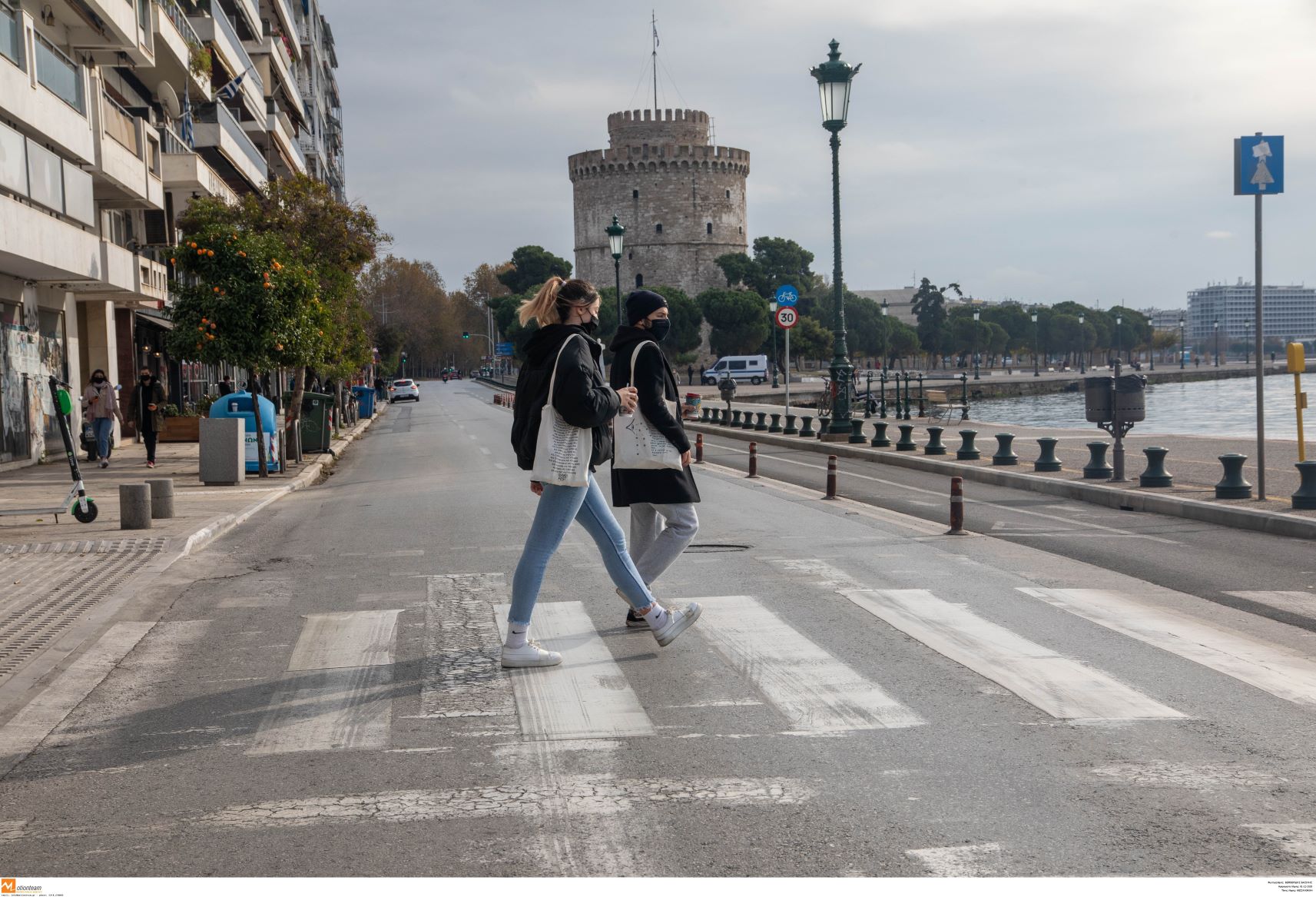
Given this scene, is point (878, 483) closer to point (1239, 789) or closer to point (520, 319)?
point (520, 319)

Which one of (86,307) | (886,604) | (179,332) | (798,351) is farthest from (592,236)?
(886,604)

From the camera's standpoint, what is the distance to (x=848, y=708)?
551 centimetres

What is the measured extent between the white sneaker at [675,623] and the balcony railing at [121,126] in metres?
23.8

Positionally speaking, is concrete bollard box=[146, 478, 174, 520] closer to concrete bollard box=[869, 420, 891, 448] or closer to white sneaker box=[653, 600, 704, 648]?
white sneaker box=[653, 600, 704, 648]

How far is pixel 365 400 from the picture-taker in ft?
182

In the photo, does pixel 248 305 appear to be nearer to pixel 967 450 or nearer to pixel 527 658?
pixel 967 450

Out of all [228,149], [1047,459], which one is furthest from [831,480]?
[228,149]

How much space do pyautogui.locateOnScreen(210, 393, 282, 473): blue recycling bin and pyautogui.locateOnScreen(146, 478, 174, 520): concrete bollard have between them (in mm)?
7160

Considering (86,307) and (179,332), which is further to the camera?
(86,307)

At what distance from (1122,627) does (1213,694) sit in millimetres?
1520

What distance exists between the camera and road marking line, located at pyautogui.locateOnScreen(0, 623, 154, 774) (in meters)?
5.28

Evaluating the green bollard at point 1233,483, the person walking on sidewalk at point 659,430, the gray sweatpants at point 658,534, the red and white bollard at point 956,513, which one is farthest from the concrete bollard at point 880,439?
the person walking on sidewalk at point 659,430

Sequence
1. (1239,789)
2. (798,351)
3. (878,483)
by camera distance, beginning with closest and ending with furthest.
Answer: (1239,789)
(878,483)
(798,351)

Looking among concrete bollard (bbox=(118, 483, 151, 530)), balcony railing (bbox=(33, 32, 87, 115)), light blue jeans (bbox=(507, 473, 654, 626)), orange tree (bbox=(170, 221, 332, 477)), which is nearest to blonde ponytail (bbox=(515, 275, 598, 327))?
light blue jeans (bbox=(507, 473, 654, 626))
